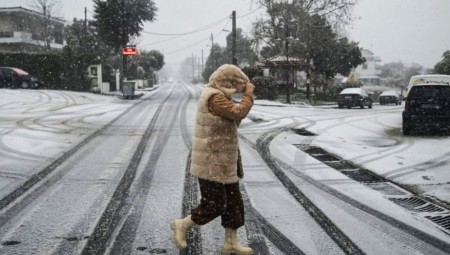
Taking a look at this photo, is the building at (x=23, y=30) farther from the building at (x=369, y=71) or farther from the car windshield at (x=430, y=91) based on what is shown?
the building at (x=369, y=71)

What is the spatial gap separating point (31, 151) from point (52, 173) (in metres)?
2.14

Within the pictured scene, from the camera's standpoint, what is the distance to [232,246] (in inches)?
141

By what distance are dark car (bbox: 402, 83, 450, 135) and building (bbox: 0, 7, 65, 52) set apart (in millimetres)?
40551

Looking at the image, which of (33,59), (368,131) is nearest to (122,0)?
(33,59)

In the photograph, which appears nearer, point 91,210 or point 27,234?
point 27,234

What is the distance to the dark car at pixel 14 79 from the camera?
89.1ft

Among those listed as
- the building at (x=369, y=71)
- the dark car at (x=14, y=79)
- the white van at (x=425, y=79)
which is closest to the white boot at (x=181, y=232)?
the white van at (x=425, y=79)

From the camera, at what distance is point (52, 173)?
6.63m

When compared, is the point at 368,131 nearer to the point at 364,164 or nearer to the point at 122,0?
the point at 364,164

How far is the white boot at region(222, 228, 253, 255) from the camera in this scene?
3574mm

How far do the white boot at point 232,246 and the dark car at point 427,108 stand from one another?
32.4 ft

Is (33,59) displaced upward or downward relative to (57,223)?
upward

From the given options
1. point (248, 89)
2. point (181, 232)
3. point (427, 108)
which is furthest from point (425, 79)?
point (181, 232)

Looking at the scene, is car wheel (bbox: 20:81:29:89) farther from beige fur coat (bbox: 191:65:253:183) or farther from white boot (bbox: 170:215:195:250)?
beige fur coat (bbox: 191:65:253:183)
